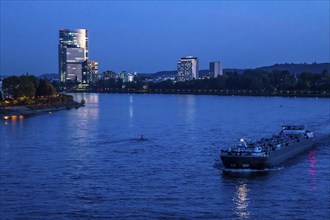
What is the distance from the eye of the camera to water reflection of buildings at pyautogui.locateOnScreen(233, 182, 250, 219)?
10408 millimetres

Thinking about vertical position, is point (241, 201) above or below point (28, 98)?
below

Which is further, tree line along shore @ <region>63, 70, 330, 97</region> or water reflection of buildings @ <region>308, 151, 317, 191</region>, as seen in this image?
tree line along shore @ <region>63, 70, 330, 97</region>

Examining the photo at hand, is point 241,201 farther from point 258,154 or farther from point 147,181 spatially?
point 258,154

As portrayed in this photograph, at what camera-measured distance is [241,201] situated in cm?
1134

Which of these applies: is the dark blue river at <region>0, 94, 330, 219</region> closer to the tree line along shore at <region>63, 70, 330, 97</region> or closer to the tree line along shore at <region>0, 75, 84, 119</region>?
the tree line along shore at <region>0, 75, 84, 119</region>

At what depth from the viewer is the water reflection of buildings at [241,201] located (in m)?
10.4

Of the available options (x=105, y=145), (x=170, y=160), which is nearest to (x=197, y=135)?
(x=105, y=145)

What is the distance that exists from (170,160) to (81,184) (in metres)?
3.94

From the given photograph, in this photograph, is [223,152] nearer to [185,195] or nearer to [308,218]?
[185,195]

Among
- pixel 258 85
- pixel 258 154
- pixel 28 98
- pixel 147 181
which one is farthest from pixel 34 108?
pixel 258 85

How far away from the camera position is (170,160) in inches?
634

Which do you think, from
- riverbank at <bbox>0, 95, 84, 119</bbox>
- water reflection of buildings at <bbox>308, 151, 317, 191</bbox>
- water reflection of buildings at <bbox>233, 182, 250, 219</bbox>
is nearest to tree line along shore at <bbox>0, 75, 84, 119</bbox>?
riverbank at <bbox>0, 95, 84, 119</bbox>

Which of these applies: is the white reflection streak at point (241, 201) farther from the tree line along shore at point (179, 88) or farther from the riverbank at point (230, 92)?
the riverbank at point (230, 92)

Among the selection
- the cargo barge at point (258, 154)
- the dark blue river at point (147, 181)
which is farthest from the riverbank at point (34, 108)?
the cargo barge at point (258, 154)
